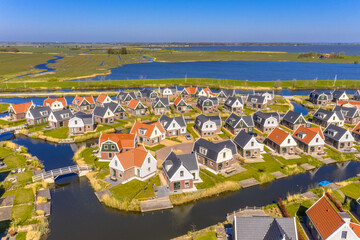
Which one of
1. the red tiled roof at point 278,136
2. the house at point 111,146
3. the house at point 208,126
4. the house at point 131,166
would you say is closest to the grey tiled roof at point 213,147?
the house at point 131,166

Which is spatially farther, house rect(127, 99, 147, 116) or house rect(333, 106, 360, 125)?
house rect(127, 99, 147, 116)

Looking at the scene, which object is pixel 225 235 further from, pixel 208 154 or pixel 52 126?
pixel 52 126

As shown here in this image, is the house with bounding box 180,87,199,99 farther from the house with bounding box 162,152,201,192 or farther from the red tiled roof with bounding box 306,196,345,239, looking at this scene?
the red tiled roof with bounding box 306,196,345,239

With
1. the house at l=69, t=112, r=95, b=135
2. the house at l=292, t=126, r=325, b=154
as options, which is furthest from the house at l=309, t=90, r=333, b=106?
the house at l=69, t=112, r=95, b=135

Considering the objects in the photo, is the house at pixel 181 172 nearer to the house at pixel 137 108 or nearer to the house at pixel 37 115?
the house at pixel 137 108

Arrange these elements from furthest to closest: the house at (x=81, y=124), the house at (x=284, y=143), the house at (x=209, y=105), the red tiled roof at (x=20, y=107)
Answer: the house at (x=209, y=105)
the red tiled roof at (x=20, y=107)
the house at (x=81, y=124)
the house at (x=284, y=143)

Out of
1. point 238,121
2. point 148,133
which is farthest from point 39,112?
point 238,121

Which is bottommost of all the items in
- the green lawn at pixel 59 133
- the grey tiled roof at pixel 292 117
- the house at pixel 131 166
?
the green lawn at pixel 59 133
